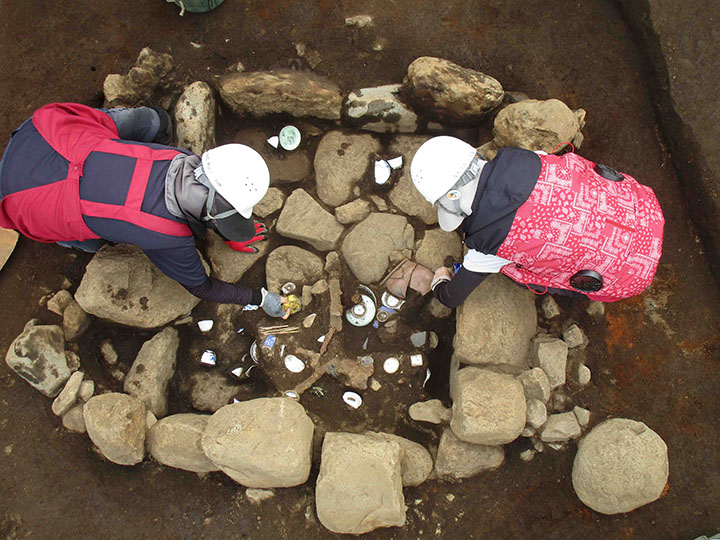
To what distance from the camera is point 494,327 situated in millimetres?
3344

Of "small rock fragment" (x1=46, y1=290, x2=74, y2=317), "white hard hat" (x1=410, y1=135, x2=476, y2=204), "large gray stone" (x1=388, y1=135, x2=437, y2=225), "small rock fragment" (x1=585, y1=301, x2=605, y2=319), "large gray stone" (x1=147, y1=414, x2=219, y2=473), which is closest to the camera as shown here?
"white hard hat" (x1=410, y1=135, x2=476, y2=204)

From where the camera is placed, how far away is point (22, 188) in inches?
105

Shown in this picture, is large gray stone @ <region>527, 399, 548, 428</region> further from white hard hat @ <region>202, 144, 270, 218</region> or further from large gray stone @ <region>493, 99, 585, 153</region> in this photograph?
white hard hat @ <region>202, 144, 270, 218</region>

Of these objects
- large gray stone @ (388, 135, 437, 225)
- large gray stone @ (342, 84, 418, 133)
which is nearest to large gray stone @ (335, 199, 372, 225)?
large gray stone @ (388, 135, 437, 225)

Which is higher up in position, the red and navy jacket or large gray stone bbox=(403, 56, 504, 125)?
large gray stone bbox=(403, 56, 504, 125)

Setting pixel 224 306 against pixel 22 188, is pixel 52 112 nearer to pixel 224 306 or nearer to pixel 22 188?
pixel 22 188

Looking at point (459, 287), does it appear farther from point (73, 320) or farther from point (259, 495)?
point (73, 320)

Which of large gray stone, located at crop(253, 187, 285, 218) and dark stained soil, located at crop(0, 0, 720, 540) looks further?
large gray stone, located at crop(253, 187, 285, 218)

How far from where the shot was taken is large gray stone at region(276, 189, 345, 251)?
145 inches

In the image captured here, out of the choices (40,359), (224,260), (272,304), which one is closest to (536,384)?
(272,304)

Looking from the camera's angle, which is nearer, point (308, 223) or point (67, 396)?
point (67, 396)

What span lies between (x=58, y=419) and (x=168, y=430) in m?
0.86

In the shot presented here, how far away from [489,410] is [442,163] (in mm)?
1646

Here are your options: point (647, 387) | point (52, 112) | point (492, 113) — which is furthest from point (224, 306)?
point (647, 387)
